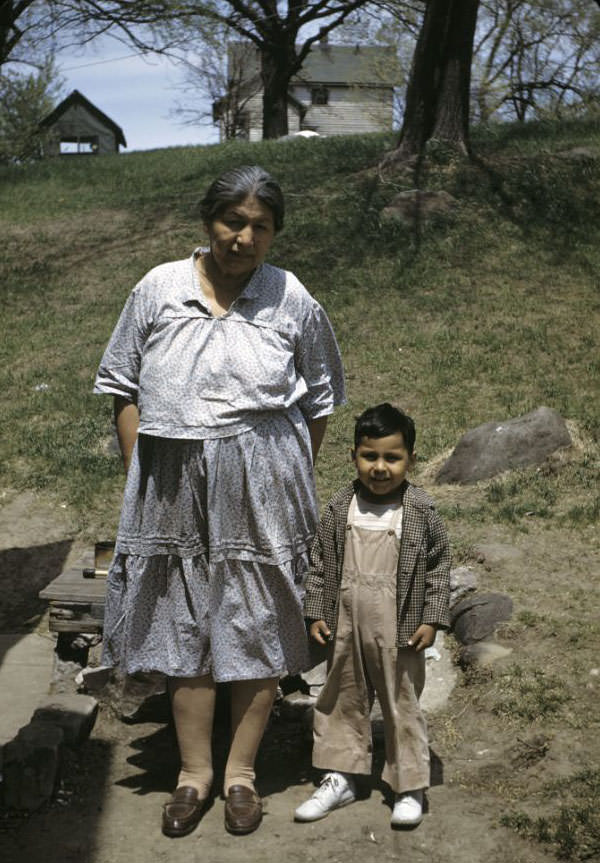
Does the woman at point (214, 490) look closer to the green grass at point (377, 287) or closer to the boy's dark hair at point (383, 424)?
the boy's dark hair at point (383, 424)

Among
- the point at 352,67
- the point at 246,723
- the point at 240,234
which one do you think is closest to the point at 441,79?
the point at 240,234

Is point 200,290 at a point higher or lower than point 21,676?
higher

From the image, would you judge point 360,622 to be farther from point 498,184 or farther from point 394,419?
point 498,184

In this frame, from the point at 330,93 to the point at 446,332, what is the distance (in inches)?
1798

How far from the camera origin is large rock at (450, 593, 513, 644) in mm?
4855

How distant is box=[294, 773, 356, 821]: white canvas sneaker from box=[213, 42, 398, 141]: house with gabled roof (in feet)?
119

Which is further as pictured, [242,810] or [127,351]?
[127,351]

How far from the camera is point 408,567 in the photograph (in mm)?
3430

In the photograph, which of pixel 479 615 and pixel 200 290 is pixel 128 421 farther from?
pixel 479 615

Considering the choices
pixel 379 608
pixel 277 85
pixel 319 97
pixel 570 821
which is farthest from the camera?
pixel 319 97

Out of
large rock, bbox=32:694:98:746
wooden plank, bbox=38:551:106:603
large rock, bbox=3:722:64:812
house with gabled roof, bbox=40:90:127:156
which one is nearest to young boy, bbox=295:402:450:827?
large rock, bbox=3:722:64:812

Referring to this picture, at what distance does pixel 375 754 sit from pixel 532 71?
35282mm

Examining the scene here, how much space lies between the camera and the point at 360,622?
11.4ft

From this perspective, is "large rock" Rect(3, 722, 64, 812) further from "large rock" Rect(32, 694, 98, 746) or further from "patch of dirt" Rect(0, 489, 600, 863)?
"large rock" Rect(32, 694, 98, 746)
